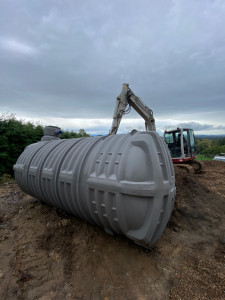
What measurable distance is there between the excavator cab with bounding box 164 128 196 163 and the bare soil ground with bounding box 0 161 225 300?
5504mm

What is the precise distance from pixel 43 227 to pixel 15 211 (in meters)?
1.49

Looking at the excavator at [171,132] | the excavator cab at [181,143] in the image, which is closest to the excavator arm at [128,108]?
the excavator at [171,132]

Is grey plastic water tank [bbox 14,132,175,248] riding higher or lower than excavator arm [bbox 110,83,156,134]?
lower

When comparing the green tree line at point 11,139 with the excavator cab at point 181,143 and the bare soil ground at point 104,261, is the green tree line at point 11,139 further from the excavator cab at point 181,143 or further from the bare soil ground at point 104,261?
the excavator cab at point 181,143

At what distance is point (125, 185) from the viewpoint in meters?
2.18

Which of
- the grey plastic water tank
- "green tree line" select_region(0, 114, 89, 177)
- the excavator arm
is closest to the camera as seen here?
the grey plastic water tank

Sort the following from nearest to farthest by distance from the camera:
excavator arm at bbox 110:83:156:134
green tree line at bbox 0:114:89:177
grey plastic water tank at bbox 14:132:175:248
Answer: grey plastic water tank at bbox 14:132:175:248 → excavator arm at bbox 110:83:156:134 → green tree line at bbox 0:114:89:177

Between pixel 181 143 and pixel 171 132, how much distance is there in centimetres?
108

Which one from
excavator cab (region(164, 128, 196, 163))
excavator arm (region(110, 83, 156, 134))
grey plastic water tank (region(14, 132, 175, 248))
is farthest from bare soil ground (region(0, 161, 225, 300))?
excavator cab (region(164, 128, 196, 163))

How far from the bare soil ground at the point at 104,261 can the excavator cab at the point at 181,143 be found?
18.1 feet

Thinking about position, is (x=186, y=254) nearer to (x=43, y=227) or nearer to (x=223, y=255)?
(x=223, y=255)

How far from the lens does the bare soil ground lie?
2.25 metres

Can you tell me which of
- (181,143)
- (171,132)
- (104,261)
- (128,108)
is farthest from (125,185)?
(171,132)

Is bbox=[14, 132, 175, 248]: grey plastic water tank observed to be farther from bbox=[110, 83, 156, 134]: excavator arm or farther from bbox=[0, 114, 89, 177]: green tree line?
bbox=[0, 114, 89, 177]: green tree line
